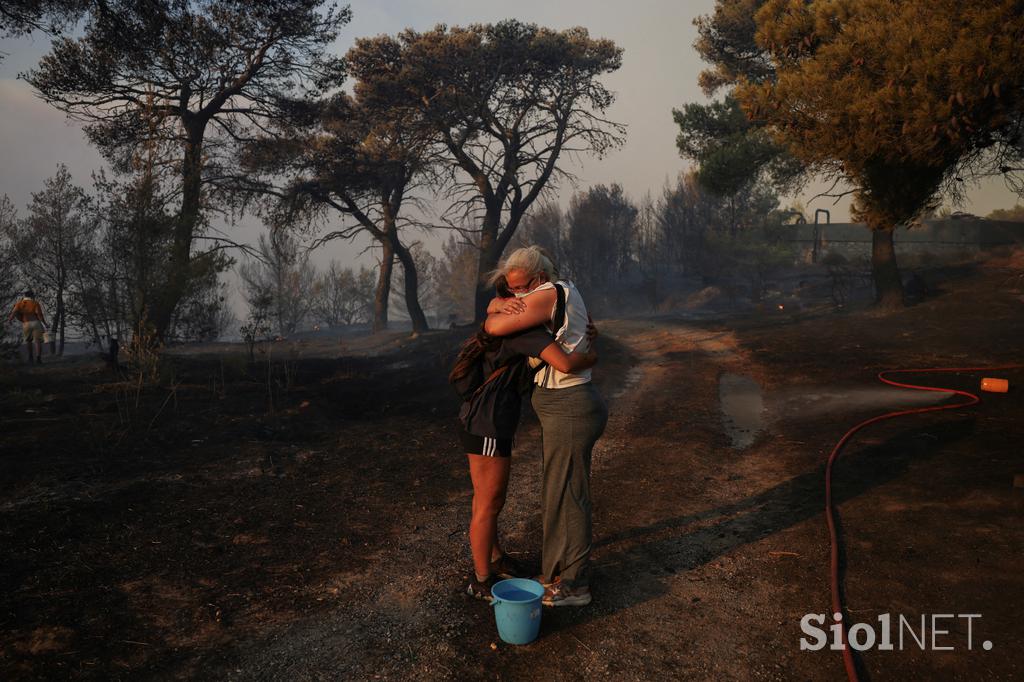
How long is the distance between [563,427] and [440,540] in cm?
172

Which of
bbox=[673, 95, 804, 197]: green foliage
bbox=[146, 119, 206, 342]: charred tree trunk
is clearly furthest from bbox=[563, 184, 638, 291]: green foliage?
bbox=[146, 119, 206, 342]: charred tree trunk

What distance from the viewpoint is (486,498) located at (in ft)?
11.4

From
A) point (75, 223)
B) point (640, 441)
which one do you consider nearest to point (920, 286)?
point (640, 441)

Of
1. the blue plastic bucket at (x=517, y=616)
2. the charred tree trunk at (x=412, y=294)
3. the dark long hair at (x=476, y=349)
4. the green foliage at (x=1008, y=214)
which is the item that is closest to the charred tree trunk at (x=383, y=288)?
the charred tree trunk at (x=412, y=294)

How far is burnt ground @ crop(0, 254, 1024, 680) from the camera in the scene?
2979mm

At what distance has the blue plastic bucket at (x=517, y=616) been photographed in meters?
2.99

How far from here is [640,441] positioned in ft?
24.1

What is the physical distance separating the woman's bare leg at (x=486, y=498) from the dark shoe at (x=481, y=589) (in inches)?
1.7

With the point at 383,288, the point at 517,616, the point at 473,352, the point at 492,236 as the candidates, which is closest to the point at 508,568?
the point at 517,616

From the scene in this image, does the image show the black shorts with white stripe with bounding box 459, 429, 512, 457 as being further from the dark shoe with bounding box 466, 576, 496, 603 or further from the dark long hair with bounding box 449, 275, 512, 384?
the dark shoe with bounding box 466, 576, 496, 603

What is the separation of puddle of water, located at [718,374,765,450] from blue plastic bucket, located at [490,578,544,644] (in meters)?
4.57

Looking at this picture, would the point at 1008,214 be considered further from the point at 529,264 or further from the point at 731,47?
the point at 529,264

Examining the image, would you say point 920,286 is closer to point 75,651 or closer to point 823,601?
point 823,601

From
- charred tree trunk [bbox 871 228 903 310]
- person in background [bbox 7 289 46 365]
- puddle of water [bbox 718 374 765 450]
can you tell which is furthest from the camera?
charred tree trunk [bbox 871 228 903 310]
